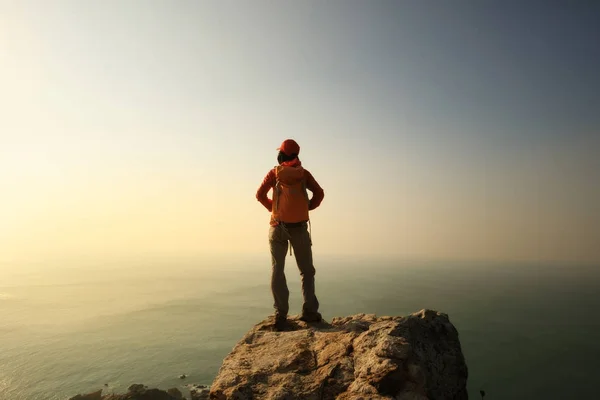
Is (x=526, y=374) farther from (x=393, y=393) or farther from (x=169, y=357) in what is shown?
(x=393, y=393)

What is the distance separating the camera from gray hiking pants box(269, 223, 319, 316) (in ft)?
24.6

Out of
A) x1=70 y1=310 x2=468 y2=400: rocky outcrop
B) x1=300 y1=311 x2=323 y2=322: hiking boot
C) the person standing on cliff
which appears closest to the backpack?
the person standing on cliff

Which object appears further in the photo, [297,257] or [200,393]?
[200,393]

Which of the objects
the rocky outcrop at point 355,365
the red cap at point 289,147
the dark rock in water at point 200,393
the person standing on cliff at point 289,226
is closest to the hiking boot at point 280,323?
the person standing on cliff at point 289,226

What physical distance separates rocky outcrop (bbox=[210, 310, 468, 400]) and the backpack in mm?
2727

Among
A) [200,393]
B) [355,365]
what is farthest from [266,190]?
[200,393]

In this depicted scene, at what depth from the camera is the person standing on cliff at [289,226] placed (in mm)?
7418

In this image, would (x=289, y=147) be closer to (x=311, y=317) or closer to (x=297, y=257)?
(x=297, y=257)

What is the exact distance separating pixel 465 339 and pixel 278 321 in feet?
591

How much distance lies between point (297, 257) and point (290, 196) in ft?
5.12

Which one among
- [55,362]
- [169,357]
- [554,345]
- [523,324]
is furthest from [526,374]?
[55,362]

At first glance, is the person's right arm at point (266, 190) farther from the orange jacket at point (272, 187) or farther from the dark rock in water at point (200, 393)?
the dark rock in water at point (200, 393)

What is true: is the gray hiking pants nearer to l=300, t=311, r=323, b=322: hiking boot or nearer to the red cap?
l=300, t=311, r=323, b=322: hiking boot

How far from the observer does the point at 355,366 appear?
468 centimetres
